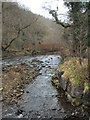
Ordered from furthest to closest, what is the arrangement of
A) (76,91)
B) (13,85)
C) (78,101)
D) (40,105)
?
1. (13,85)
2. (40,105)
3. (76,91)
4. (78,101)

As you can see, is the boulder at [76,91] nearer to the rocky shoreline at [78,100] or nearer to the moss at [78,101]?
the rocky shoreline at [78,100]

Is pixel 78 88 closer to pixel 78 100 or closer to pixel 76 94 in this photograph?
pixel 76 94

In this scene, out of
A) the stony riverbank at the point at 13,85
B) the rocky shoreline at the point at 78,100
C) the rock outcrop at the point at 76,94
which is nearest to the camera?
the rocky shoreline at the point at 78,100

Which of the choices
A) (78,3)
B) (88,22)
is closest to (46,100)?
(88,22)

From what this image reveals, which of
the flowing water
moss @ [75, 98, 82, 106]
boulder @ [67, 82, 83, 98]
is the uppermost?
boulder @ [67, 82, 83, 98]

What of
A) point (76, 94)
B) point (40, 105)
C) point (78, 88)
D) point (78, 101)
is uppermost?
point (78, 88)

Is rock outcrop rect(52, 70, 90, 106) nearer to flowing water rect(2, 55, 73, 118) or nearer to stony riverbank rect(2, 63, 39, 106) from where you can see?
flowing water rect(2, 55, 73, 118)

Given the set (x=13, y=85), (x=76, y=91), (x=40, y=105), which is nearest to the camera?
(x=76, y=91)

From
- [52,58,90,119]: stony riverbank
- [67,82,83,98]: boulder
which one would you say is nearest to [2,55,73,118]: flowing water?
[52,58,90,119]: stony riverbank

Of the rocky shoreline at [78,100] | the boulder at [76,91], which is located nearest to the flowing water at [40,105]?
the rocky shoreline at [78,100]

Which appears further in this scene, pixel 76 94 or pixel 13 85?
pixel 13 85

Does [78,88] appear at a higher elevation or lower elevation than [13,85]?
higher

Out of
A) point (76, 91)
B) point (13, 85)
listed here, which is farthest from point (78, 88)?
point (13, 85)

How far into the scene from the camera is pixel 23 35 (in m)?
23.8
